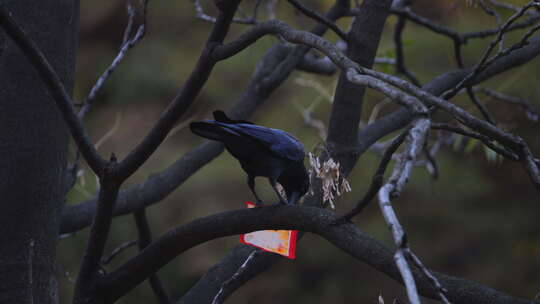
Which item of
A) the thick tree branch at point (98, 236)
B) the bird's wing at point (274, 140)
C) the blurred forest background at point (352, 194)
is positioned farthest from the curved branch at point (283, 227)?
the blurred forest background at point (352, 194)

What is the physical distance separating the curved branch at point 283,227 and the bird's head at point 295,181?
185 mm

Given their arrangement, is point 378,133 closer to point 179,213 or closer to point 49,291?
point 49,291

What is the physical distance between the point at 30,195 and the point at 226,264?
408mm

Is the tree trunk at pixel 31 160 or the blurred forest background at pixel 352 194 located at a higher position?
the tree trunk at pixel 31 160

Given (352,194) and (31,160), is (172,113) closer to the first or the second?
(31,160)

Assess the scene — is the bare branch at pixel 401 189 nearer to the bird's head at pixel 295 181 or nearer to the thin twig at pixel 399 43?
the bird's head at pixel 295 181

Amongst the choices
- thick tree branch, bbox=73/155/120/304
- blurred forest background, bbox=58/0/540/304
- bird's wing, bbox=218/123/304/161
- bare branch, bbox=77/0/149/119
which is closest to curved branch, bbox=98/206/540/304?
thick tree branch, bbox=73/155/120/304

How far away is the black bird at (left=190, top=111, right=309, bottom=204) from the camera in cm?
101

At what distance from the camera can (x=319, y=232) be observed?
0.92 metres

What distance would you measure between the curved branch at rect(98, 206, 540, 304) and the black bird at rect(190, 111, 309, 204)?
0.31ft

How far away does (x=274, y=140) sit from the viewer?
1.09 metres

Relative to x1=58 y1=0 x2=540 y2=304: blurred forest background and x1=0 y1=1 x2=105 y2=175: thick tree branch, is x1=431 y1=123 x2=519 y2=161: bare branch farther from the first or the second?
x1=58 y1=0 x2=540 y2=304: blurred forest background

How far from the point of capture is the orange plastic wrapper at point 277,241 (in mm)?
1073

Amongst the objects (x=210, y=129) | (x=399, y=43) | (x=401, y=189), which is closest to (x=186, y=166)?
(x=210, y=129)
